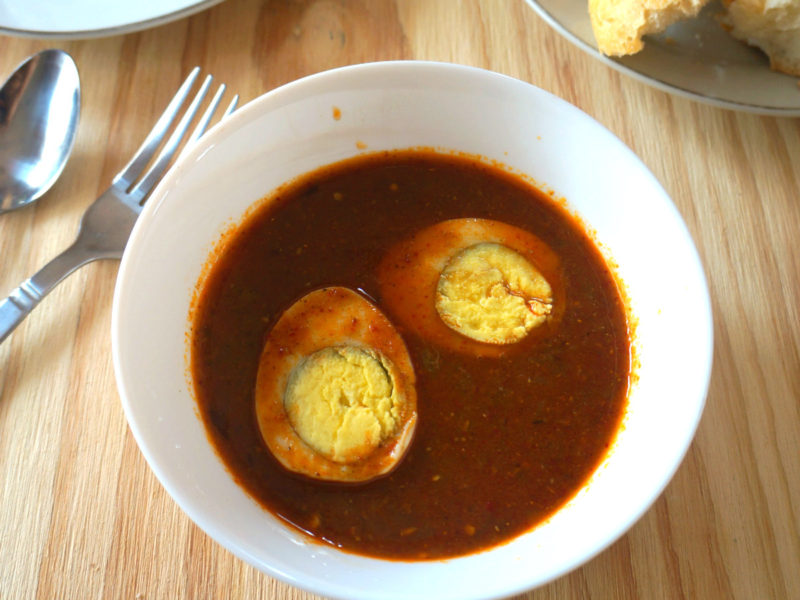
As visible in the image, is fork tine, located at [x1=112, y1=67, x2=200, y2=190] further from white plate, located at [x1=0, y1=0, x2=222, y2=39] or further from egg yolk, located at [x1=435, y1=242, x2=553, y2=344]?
egg yolk, located at [x1=435, y1=242, x2=553, y2=344]

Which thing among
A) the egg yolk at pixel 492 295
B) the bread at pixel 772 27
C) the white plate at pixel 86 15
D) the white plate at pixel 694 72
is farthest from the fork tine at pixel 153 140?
the bread at pixel 772 27

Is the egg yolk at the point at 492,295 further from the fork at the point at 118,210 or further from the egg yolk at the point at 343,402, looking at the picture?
the fork at the point at 118,210

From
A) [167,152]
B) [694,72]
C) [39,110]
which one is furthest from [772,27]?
[39,110]

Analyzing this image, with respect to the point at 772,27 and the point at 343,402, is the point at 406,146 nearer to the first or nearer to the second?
the point at 343,402

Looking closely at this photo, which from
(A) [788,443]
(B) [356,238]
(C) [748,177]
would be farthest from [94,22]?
(A) [788,443]

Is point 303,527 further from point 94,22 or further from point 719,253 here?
point 94,22
